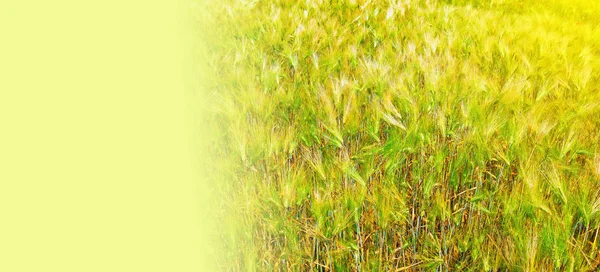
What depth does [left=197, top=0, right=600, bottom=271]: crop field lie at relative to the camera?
101cm

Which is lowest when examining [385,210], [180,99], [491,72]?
[385,210]

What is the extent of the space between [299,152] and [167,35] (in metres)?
0.74

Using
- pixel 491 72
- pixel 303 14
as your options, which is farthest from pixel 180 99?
pixel 303 14

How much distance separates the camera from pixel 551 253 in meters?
0.92

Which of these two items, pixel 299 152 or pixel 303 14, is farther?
pixel 303 14

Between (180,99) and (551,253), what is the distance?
0.69 metres

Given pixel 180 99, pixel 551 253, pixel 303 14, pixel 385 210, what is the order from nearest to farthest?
pixel 180 99
pixel 551 253
pixel 385 210
pixel 303 14

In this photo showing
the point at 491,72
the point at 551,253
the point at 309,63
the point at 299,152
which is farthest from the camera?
the point at 309,63

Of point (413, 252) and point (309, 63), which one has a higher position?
point (309, 63)

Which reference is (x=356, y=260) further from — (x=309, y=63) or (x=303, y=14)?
(x=303, y=14)

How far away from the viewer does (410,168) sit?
1239mm

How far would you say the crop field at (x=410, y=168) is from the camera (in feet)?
3.31

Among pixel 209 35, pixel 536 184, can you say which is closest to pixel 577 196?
pixel 536 184

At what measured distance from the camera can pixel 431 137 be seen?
1184mm
